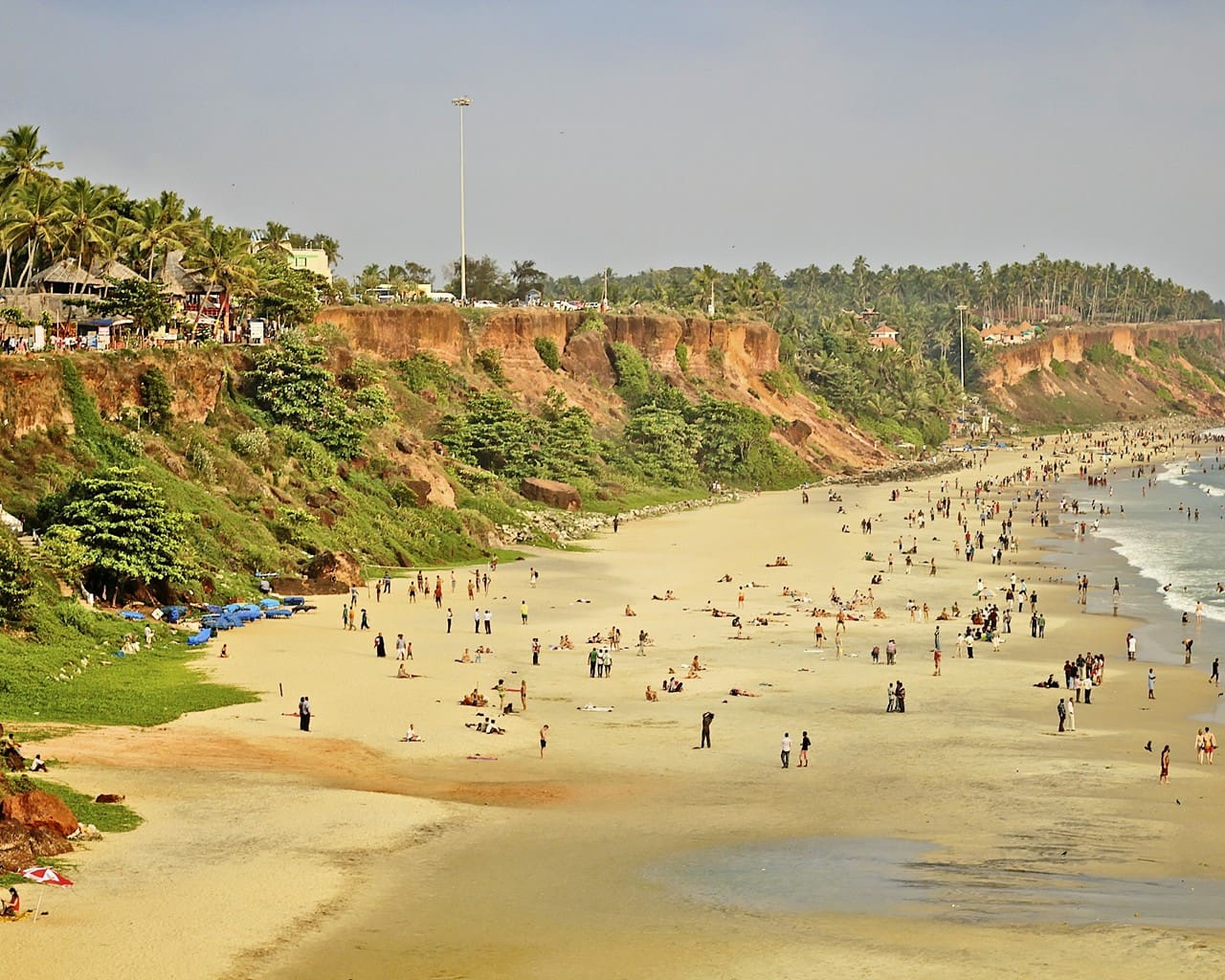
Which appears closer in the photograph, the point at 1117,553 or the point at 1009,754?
the point at 1009,754

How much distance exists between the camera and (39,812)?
72.9 feet

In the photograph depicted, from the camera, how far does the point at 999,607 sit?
2078 inches

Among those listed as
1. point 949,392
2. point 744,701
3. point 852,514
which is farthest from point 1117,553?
point 949,392

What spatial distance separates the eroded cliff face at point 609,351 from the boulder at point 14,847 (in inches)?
2525

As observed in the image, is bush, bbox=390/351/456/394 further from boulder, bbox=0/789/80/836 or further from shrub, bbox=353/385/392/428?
boulder, bbox=0/789/80/836

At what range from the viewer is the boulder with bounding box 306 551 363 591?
49259 mm

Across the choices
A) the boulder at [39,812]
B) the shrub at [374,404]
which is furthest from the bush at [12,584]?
the shrub at [374,404]

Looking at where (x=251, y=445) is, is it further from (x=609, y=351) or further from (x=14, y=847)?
(x=609, y=351)

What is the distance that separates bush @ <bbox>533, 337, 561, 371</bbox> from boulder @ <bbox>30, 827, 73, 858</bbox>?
263 ft

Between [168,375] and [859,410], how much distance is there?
88.4 metres

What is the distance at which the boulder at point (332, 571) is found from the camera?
162ft

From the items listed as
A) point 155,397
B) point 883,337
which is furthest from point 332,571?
point 883,337

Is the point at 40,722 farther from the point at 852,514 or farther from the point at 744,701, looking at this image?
the point at 852,514

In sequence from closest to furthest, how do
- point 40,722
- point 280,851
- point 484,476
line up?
point 280,851
point 40,722
point 484,476
